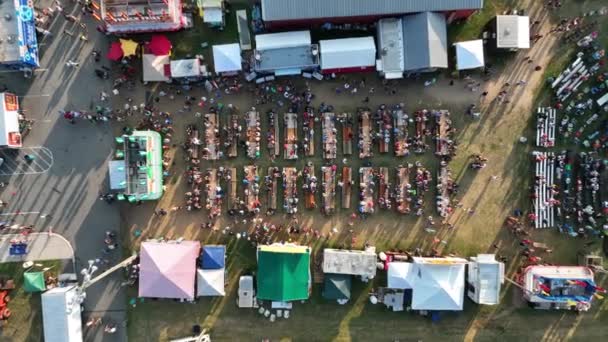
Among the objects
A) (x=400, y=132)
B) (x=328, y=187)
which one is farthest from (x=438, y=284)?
(x=400, y=132)

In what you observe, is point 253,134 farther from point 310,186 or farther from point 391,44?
point 391,44

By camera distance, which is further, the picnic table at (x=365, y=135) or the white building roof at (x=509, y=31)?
the picnic table at (x=365, y=135)

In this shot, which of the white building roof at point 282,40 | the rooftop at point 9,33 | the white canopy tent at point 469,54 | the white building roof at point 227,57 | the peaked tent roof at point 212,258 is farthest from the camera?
the peaked tent roof at point 212,258

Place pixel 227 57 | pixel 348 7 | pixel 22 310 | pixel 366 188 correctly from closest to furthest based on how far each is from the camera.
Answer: pixel 348 7, pixel 227 57, pixel 366 188, pixel 22 310

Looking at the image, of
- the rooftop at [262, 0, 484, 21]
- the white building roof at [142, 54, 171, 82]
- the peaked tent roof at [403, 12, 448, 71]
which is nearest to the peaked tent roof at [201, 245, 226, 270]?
the white building roof at [142, 54, 171, 82]

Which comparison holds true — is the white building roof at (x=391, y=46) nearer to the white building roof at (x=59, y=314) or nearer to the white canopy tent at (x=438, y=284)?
the white canopy tent at (x=438, y=284)

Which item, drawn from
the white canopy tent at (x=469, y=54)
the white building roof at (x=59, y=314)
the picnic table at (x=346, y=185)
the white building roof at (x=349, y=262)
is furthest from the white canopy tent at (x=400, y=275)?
the white building roof at (x=59, y=314)
